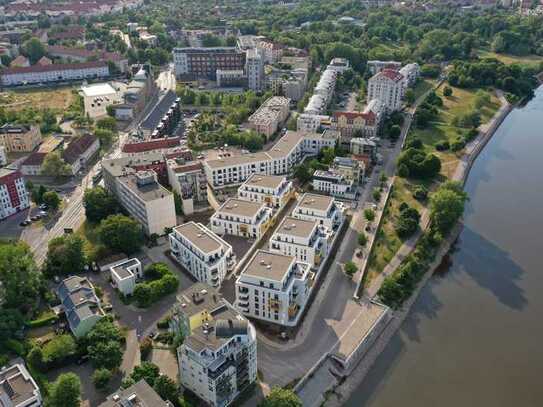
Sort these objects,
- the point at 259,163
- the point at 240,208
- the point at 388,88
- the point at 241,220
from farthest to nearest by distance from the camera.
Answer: the point at 388,88 → the point at 259,163 → the point at 240,208 → the point at 241,220

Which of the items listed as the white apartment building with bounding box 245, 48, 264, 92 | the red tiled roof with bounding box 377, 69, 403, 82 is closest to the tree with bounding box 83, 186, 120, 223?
the white apartment building with bounding box 245, 48, 264, 92

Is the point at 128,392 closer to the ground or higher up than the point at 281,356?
higher up

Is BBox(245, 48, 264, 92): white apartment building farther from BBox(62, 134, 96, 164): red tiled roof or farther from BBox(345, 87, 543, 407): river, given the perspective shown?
BBox(345, 87, 543, 407): river

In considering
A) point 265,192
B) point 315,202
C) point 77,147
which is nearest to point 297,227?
point 315,202

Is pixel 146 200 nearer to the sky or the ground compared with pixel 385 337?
nearer to the sky

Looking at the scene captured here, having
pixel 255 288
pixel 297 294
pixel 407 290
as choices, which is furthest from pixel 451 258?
pixel 255 288

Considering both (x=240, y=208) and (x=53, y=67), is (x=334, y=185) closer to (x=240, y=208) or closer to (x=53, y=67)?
(x=240, y=208)

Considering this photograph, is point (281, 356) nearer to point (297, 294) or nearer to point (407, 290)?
point (297, 294)
